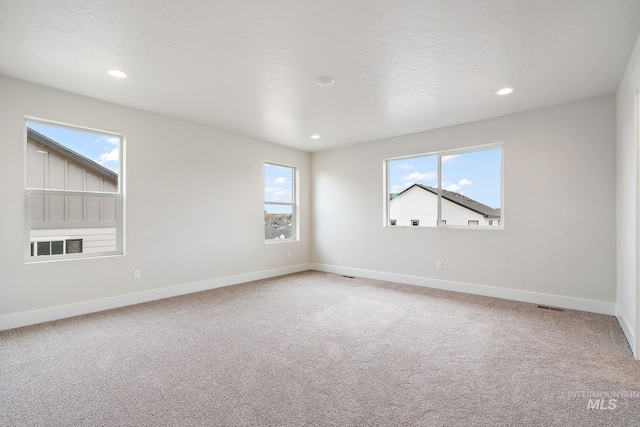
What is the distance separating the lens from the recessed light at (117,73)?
2898 mm

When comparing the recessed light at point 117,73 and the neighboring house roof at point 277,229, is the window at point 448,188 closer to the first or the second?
the neighboring house roof at point 277,229

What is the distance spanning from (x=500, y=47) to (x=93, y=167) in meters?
4.48

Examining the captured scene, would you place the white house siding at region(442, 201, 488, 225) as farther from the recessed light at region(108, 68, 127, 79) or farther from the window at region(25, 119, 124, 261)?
the window at region(25, 119, 124, 261)

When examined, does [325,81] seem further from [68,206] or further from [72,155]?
[68,206]

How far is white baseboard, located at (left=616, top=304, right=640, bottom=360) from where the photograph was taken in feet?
8.13

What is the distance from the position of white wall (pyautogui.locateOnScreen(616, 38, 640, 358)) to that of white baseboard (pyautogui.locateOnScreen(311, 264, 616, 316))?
0.24 m

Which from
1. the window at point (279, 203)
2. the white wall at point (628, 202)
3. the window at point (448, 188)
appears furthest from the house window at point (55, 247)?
the white wall at point (628, 202)

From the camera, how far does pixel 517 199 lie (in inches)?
161

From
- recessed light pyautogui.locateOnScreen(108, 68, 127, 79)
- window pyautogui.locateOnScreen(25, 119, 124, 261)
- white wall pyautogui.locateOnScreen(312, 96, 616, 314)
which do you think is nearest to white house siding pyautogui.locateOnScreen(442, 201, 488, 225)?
white wall pyautogui.locateOnScreen(312, 96, 616, 314)

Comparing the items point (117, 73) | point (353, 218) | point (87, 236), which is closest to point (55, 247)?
point (87, 236)

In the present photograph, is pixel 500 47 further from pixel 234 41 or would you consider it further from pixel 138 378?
pixel 138 378

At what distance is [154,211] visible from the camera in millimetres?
4125

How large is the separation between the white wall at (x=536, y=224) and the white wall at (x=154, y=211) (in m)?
2.29

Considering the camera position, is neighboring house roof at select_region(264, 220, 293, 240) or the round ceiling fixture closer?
the round ceiling fixture
